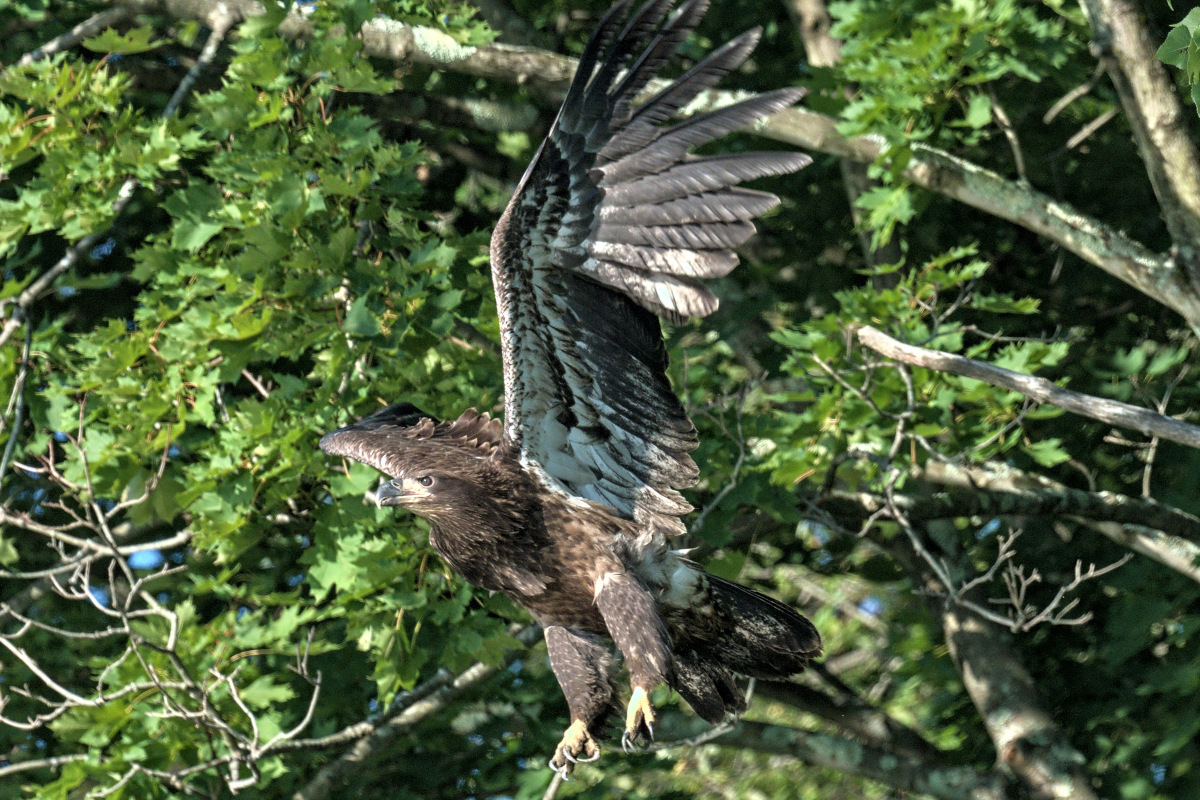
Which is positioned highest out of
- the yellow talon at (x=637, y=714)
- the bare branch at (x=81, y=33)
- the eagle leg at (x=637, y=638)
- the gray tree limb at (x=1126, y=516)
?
the bare branch at (x=81, y=33)

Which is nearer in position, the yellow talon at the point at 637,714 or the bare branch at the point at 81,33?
the yellow talon at the point at 637,714

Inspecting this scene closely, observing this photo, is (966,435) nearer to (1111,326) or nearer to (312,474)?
(1111,326)

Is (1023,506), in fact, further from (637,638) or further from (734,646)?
(637,638)

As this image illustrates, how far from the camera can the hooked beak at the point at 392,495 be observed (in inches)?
177

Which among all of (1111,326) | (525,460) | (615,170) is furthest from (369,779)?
(1111,326)

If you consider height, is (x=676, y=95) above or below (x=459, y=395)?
above

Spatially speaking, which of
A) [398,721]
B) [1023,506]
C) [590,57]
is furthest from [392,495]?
[1023,506]

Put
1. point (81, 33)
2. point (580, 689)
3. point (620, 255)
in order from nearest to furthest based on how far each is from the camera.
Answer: point (620, 255), point (580, 689), point (81, 33)

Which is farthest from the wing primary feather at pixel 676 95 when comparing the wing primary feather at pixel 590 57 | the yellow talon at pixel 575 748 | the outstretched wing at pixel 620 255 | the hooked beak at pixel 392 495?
the yellow talon at pixel 575 748

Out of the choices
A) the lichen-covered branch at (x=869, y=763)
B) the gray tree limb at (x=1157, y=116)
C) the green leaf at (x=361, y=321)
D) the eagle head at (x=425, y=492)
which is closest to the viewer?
the eagle head at (x=425, y=492)

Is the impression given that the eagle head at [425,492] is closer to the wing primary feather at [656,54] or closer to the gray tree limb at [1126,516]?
the wing primary feather at [656,54]

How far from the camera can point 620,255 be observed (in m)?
4.07

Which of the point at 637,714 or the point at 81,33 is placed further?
the point at 81,33

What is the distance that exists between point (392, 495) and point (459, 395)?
1.12 metres
